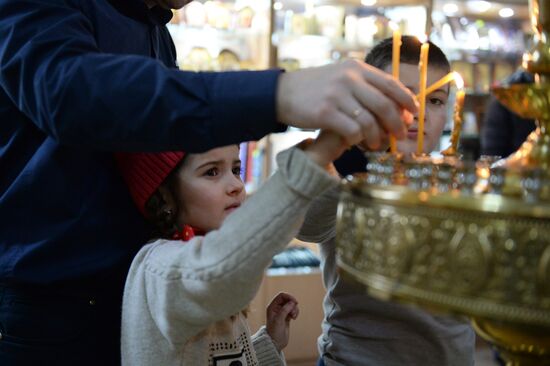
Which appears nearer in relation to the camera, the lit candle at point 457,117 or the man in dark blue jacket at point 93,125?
the man in dark blue jacket at point 93,125

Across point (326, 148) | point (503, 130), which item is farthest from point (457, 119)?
point (503, 130)

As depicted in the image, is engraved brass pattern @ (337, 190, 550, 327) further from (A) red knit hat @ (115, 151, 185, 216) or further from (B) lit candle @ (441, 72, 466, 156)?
(A) red knit hat @ (115, 151, 185, 216)

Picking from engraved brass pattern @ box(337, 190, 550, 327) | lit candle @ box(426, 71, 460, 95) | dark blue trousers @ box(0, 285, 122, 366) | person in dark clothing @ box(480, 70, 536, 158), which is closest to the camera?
engraved brass pattern @ box(337, 190, 550, 327)

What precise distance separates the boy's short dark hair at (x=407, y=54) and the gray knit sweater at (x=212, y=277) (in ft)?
2.09

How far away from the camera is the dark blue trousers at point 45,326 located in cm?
103

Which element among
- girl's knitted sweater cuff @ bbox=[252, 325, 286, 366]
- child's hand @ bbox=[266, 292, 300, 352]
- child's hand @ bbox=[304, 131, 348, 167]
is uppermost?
child's hand @ bbox=[304, 131, 348, 167]

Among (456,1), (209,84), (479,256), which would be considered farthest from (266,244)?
(456,1)

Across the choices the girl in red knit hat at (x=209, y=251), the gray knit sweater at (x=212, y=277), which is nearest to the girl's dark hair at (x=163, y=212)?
the girl in red knit hat at (x=209, y=251)

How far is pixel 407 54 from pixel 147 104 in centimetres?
78

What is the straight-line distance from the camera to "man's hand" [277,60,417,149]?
68cm

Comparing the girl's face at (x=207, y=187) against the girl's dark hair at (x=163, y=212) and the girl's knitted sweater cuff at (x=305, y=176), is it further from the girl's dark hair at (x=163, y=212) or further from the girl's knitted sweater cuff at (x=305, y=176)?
the girl's knitted sweater cuff at (x=305, y=176)

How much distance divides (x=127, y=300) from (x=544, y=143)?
2.16 ft

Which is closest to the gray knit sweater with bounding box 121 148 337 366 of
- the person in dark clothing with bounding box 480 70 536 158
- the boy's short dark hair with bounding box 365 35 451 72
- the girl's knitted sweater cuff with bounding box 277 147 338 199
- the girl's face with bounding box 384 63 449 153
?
the girl's knitted sweater cuff with bounding box 277 147 338 199

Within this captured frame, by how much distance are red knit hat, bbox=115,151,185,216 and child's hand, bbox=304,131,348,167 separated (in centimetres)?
40
